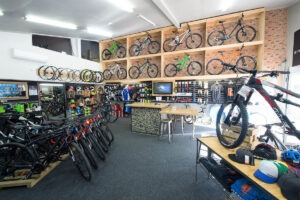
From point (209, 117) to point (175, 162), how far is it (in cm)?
348

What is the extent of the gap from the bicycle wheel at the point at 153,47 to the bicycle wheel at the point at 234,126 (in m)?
5.53

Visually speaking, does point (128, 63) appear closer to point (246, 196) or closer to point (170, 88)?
point (170, 88)

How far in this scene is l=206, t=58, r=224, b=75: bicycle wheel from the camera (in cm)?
→ 552

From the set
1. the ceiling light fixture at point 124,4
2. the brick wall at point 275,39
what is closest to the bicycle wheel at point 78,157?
the ceiling light fixture at point 124,4

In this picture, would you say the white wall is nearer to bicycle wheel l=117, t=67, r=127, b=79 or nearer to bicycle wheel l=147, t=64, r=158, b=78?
bicycle wheel l=117, t=67, r=127, b=79

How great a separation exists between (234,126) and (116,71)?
6958 millimetres

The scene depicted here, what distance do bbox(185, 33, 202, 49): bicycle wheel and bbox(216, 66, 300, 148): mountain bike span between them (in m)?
4.60

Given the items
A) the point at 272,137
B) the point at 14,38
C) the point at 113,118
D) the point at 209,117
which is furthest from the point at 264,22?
the point at 14,38

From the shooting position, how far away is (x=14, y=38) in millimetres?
4477

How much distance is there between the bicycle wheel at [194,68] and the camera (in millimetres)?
5899

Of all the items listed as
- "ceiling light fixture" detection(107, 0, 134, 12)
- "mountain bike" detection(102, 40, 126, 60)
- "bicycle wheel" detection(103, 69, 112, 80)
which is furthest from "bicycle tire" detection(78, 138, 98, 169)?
"mountain bike" detection(102, 40, 126, 60)

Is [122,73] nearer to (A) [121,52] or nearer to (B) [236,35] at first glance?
(A) [121,52]

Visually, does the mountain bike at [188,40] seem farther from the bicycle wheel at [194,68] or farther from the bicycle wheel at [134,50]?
the bicycle wheel at [134,50]

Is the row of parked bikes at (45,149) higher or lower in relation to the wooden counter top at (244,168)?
lower
